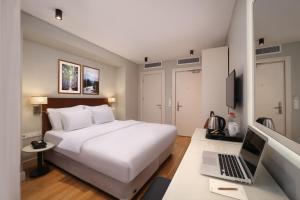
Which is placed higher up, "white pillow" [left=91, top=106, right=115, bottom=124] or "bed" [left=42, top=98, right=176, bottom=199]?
"white pillow" [left=91, top=106, right=115, bottom=124]

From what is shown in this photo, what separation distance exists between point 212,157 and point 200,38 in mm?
2610

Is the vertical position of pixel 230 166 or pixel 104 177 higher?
pixel 230 166

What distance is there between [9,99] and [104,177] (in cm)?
125

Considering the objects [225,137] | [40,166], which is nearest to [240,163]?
[225,137]

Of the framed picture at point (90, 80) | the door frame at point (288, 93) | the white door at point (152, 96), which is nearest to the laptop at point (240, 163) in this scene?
the door frame at point (288, 93)

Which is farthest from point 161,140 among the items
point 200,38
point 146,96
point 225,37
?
point 146,96

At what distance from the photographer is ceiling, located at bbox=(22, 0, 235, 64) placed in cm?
183

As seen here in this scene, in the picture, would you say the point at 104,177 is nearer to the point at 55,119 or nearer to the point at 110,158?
the point at 110,158

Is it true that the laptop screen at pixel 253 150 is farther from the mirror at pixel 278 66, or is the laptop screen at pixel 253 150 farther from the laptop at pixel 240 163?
the mirror at pixel 278 66

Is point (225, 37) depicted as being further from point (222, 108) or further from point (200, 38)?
point (222, 108)

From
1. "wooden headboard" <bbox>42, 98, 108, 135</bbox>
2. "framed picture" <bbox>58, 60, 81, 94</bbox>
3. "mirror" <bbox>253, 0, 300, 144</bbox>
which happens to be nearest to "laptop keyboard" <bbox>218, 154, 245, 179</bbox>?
"mirror" <bbox>253, 0, 300, 144</bbox>

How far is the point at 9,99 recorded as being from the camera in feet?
3.83

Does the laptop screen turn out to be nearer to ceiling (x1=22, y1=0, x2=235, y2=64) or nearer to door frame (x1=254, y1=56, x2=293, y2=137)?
door frame (x1=254, y1=56, x2=293, y2=137)

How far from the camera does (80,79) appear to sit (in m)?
3.37
